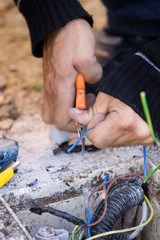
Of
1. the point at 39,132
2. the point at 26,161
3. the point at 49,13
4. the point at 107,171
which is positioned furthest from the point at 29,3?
the point at 107,171

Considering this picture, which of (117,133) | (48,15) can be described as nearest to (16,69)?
(48,15)

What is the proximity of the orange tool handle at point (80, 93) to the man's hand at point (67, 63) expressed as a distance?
2 cm

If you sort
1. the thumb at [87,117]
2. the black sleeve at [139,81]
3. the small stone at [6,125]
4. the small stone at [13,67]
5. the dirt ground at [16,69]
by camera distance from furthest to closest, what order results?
the small stone at [13,67] → the dirt ground at [16,69] → the small stone at [6,125] → the thumb at [87,117] → the black sleeve at [139,81]

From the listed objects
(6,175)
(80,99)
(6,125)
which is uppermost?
(80,99)

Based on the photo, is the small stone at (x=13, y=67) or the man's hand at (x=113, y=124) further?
the small stone at (x=13, y=67)

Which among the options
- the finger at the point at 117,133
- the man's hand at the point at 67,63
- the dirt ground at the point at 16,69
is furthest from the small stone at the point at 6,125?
the finger at the point at 117,133

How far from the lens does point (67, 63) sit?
3.64 ft

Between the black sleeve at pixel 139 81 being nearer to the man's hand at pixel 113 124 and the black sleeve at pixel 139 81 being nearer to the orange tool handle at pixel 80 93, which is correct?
the man's hand at pixel 113 124

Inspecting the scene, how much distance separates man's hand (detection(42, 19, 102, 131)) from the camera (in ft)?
3.60

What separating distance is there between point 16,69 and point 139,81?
5.96 feet

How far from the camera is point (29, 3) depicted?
1.29 m

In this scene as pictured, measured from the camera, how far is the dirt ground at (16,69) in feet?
5.98

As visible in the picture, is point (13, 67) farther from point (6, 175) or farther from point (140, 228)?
point (140, 228)

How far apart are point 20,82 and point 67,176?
141 centimetres
